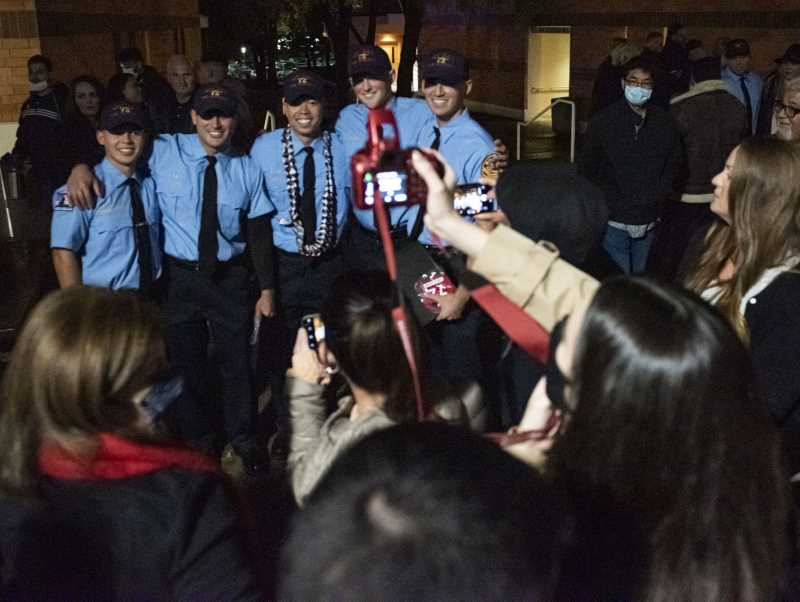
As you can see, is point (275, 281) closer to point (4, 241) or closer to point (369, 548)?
point (369, 548)

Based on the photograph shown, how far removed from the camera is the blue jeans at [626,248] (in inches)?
211

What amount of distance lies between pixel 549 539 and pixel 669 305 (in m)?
0.58

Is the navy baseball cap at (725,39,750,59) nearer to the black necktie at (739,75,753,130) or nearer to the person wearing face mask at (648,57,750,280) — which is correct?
the black necktie at (739,75,753,130)

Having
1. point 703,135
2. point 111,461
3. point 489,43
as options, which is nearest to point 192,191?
point 111,461

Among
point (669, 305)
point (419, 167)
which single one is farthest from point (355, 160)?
point (669, 305)

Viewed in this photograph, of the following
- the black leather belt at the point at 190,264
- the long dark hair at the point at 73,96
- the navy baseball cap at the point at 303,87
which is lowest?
the black leather belt at the point at 190,264

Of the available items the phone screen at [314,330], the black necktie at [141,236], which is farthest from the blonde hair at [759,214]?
the black necktie at [141,236]

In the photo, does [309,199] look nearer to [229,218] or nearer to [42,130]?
[229,218]

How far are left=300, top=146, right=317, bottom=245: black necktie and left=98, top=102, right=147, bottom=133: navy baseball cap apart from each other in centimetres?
83

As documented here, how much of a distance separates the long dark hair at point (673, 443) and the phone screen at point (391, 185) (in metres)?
0.72

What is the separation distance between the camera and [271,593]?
1981 millimetres

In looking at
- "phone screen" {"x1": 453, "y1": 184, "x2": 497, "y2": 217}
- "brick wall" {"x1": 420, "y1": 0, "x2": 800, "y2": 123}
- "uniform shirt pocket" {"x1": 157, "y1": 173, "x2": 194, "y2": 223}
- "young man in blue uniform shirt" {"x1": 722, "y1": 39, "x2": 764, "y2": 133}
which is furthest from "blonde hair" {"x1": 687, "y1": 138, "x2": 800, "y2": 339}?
"brick wall" {"x1": 420, "y1": 0, "x2": 800, "y2": 123}

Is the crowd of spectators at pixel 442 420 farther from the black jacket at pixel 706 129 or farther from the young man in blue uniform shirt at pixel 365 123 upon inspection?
the black jacket at pixel 706 129

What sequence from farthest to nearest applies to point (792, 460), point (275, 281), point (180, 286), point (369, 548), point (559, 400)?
point (275, 281) < point (180, 286) < point (792, 460) < point (559, 400) < point (369, 548)
